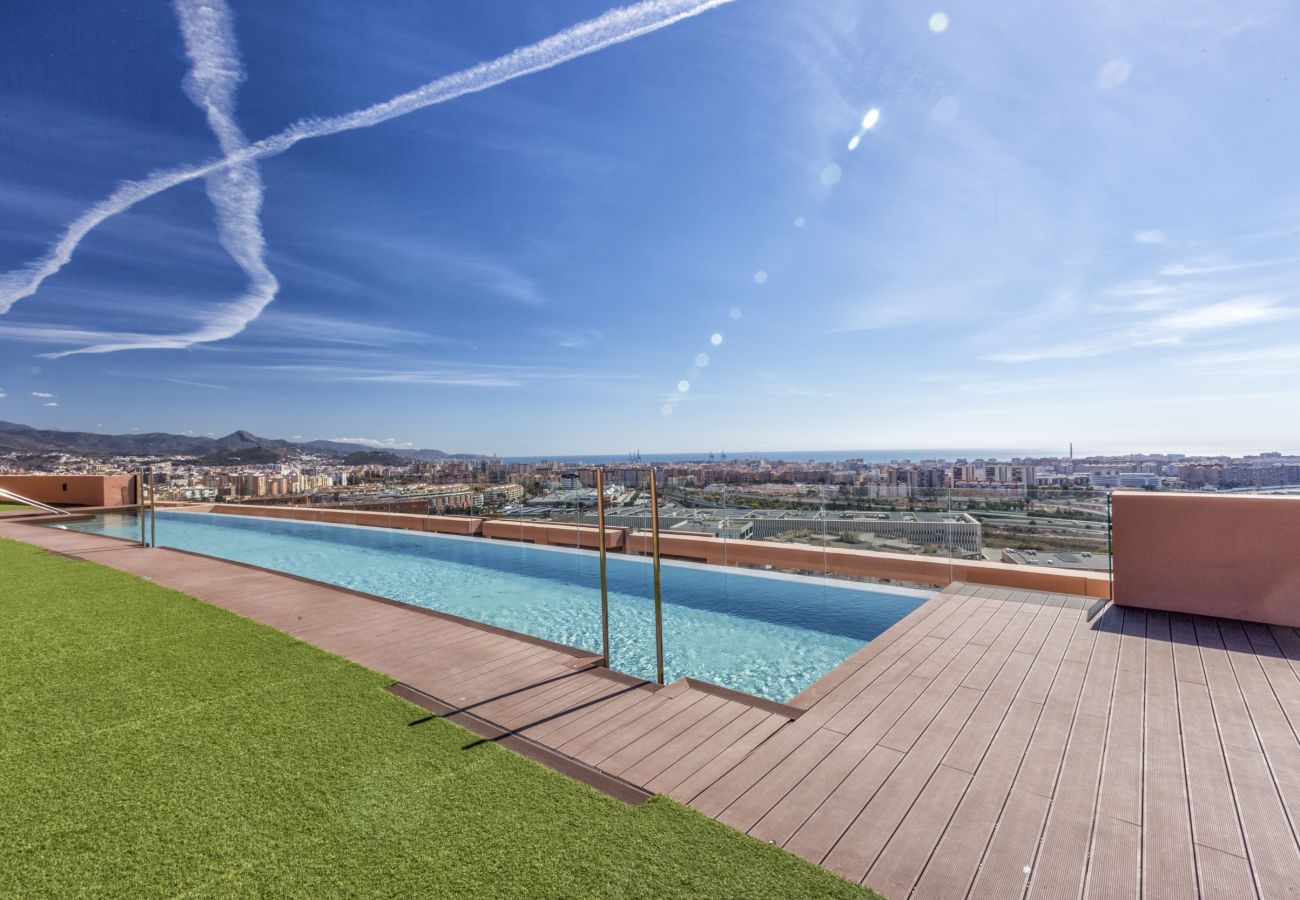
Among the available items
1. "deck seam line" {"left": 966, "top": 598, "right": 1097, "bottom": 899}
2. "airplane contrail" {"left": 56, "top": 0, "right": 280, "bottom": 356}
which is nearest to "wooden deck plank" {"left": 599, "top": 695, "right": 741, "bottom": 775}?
"deck seam line" {"left": 966, "top": 598, "right": 1097, "bottom": 899}

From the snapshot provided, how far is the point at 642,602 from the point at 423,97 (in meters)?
9.57

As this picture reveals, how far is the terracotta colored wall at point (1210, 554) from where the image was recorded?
3.72 meters

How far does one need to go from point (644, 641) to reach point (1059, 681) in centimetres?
307

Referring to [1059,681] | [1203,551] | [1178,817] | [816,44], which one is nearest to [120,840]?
[1178,817]

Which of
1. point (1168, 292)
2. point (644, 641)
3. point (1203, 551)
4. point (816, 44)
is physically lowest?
point (644, 641)

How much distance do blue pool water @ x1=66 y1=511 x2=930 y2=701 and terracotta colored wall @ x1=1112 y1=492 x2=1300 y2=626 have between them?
1.69 m

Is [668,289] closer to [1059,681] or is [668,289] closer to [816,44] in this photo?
[816,44]

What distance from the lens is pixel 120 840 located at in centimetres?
170

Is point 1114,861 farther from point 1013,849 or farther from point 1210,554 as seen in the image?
point 1210,554

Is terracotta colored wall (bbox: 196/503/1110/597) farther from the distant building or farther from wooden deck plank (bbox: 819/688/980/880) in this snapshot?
wooden deck plank (bbox: 819/688/980/880)

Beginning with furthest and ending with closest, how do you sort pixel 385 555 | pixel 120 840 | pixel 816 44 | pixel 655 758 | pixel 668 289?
pixel 668 289 < pixel 385 555 < pixel 816 44 < pixel 655 758 < pixel 120 840

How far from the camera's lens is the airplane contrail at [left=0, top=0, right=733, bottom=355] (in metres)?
7.65

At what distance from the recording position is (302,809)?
1.85 meters

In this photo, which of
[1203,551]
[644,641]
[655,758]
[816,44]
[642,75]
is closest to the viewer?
[655,758]
